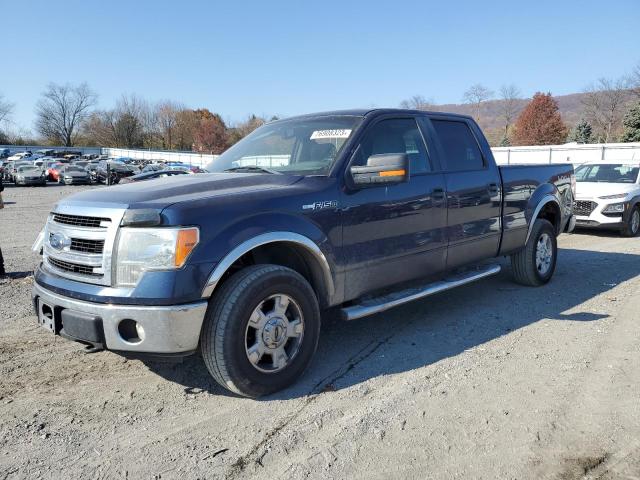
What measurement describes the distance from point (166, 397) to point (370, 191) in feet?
6.82

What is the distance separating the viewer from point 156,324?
9.57ft

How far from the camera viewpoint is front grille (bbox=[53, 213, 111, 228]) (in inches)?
124

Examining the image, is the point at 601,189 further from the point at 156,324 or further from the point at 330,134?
the point at 156,324

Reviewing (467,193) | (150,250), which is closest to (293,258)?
(150,250)

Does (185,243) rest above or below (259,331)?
above

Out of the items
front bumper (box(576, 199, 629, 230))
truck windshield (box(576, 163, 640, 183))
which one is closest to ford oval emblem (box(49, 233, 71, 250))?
front bumper (box(576, 199, 629, 230))

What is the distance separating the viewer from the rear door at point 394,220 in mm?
3867

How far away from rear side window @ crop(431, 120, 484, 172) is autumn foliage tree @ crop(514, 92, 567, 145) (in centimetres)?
6832

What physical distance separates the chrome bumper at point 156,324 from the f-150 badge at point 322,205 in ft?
3.28

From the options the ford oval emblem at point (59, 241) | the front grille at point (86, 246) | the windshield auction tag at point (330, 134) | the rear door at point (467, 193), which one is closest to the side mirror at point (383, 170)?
the windshield auction tag at point (330, 134)

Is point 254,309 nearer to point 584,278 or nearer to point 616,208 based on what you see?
point 584,278

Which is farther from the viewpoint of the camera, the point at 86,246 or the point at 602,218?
the point at 602,218

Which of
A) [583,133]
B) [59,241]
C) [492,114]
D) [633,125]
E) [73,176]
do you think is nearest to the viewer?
[59,241]

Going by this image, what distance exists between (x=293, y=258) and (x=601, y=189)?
9.46 meters
